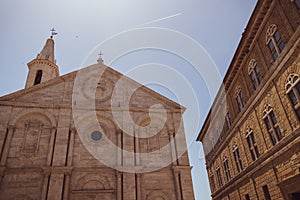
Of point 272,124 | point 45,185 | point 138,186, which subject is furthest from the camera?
point 138,186

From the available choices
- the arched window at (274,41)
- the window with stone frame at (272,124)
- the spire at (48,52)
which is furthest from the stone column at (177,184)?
the spire at (48,52)

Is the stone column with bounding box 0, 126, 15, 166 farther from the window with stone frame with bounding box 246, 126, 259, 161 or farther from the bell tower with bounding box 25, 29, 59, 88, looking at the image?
the window with stone frame with bounding box 246, 126, 259, 161

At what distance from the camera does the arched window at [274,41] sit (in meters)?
11.8

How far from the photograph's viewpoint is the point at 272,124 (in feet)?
41.9

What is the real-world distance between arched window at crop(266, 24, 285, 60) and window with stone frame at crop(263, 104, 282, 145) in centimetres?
282

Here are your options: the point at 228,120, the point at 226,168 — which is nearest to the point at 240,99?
the point at 228,120

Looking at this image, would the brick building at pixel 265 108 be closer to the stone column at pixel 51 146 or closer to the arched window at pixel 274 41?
the arched window at pixel 274 41

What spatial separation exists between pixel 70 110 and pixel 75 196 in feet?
20.8

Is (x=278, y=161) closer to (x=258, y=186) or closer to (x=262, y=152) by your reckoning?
(x=262, y=152)

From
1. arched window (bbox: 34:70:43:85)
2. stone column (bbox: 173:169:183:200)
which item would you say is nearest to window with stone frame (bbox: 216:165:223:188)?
stone column (bbox: 173:169:183:200)

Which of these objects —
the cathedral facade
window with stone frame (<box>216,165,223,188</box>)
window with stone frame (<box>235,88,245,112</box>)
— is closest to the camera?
the cathedral facade

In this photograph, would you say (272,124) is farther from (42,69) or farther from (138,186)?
(42,69)

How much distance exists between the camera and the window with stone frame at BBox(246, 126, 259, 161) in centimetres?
1502

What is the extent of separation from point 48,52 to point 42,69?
3.45m
